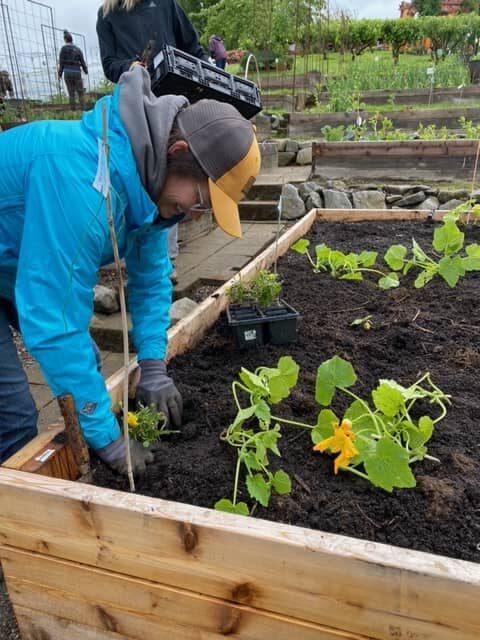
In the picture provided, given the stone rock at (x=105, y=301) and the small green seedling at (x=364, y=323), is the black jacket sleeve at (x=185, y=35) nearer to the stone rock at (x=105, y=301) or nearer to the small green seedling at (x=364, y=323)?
the stone rock at (x=105, y=301)

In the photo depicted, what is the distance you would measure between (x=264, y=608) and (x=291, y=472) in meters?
0.43

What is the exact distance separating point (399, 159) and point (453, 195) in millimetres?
773

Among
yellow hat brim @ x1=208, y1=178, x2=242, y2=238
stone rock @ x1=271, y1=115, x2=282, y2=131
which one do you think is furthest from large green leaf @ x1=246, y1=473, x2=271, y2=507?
stone rock @ x1=271, y1=115, x2=282, y2=131

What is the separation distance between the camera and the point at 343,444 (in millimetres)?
1346

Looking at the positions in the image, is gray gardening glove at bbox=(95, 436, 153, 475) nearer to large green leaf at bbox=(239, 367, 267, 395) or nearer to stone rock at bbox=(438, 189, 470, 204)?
large green leaf at bbox=(239, 367, 267, 395)

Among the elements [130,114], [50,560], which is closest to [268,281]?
[130,114]

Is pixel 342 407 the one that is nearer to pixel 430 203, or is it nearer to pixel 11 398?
pixel 11 398

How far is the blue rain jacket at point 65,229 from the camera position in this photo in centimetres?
118

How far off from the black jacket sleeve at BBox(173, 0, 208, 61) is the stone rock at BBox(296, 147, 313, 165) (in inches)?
140

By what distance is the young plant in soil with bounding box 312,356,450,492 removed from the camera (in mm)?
1274

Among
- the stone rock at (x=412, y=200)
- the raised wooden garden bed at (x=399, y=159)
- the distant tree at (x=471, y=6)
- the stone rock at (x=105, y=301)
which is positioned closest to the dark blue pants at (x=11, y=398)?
the stone rock at (x=105, y=301)

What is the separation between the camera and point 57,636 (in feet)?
4.34

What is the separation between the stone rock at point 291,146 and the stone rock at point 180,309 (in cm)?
439

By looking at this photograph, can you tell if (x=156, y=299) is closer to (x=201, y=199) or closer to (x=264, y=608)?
(x=201, y=199)
